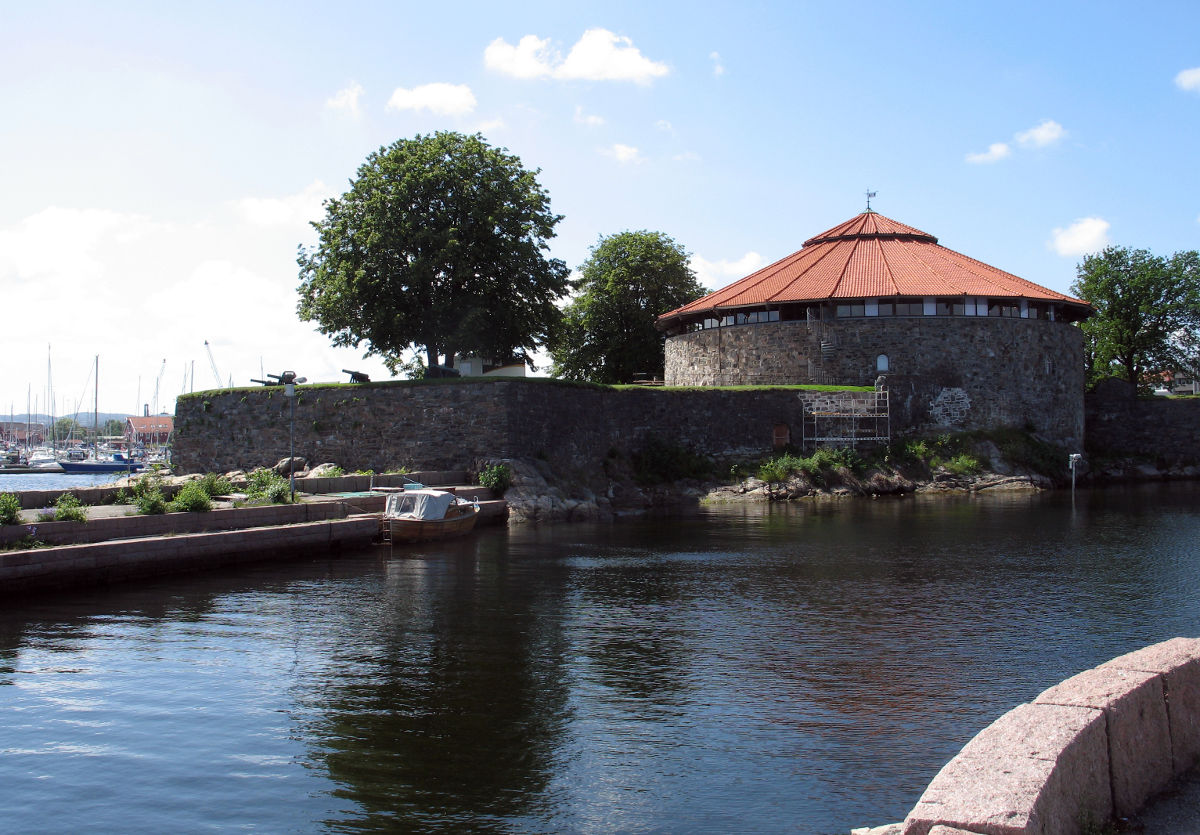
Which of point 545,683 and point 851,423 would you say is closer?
point 545,683

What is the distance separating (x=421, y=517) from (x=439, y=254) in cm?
1369

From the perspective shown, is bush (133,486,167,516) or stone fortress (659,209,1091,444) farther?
stone fortress (659,209,1091,444)

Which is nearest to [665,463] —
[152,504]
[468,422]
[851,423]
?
[851,423]

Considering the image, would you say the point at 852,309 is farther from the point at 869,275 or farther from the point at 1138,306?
the point at 1138,306

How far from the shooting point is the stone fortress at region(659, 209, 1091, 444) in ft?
160

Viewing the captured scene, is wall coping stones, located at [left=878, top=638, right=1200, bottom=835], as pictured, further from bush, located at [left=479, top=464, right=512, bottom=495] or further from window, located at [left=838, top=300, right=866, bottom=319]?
window, located at [left=838, top=300, right=866, bottom=319]

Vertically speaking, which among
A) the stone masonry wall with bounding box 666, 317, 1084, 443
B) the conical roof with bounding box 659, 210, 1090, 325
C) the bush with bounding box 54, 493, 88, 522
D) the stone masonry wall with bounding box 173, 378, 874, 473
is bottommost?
the bush with bounding box 54, 493, 88, 522

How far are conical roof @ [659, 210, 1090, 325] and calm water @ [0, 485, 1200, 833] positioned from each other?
27813 mm

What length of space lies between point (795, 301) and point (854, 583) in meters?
32.2

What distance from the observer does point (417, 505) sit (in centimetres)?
2819

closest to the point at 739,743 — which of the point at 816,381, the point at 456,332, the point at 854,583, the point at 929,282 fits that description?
the point at 854,583

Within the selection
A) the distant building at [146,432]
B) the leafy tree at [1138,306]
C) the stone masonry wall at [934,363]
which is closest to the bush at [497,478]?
the stone masonry wall at [934,363]

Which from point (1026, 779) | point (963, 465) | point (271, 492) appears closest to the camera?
point (1026, 779)

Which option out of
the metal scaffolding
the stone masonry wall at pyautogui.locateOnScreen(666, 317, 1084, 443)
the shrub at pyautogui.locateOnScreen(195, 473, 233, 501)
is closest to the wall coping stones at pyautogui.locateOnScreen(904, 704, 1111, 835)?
the shrub at pyautogui.locateOnScreen(195, 473, 233, 501)
